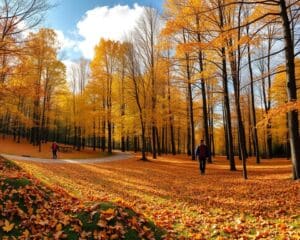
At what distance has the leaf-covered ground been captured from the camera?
4.72 meters

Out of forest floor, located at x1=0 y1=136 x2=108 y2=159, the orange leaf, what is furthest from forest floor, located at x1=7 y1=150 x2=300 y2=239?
forest floor, located at x1=0 y1=136 x2=108 y2=159

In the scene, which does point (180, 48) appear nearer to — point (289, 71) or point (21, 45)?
point (289, 71)

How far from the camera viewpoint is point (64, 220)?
5086mm

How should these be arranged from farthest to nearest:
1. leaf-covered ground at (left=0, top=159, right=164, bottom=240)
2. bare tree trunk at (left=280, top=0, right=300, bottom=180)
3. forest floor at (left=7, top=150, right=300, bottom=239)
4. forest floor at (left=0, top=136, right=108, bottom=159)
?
forest floor at (left=0, top=136, right=108, bottom=159) < bare tree trunk at (left=280, top=0, right=300, bottom=180) < forest floor at (left=7, top=150, right=300, bottom=239) < leaf-covered ground at (left=0, top=159, right=164, bottom=240)

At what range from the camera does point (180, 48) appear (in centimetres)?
1024

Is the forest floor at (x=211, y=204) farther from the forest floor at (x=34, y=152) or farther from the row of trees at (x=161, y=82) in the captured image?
the forest floor at (x=34, y=152)

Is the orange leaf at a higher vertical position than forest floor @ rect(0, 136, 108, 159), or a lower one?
lower

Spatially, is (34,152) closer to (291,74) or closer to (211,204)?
(211,204)

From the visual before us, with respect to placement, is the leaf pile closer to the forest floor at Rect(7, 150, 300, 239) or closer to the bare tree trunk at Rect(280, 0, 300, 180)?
the forest floor at Rect(7, 150, 300, 239)

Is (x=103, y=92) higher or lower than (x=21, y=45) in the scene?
higher

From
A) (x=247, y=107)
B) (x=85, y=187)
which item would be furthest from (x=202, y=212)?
(x=247, y=107)

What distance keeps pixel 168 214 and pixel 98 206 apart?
211 centimetres

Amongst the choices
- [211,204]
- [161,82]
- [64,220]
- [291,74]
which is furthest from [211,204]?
[161,82]

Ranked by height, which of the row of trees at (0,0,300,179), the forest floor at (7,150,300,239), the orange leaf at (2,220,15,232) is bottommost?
the forest floor at (7,150,300,239)
